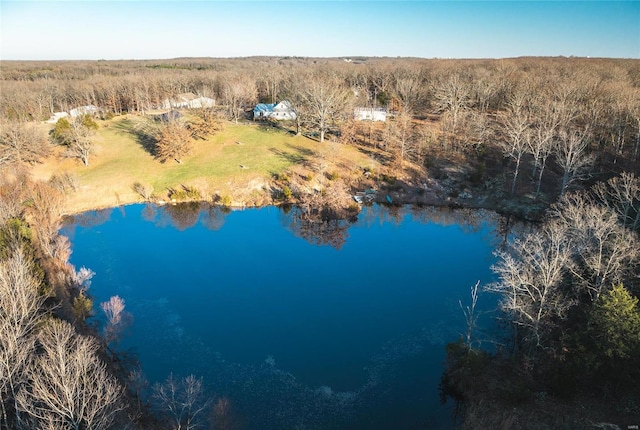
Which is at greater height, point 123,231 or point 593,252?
point 593,252

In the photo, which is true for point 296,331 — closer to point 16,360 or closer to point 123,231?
point 16,360

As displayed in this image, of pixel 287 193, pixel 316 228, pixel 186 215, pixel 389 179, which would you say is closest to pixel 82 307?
pixel 186 215

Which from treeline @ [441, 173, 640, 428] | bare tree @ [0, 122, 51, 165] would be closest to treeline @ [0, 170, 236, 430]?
treeline @ [441, 173, 640, 428]

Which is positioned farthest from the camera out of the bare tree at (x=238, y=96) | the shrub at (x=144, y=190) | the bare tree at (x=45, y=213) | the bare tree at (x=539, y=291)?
the bare tree at (x=238, y=96)

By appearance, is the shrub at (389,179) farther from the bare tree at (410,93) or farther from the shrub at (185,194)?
the bare tree at (410,93)

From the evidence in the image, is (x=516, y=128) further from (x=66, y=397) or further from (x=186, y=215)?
(x=66, y=397)

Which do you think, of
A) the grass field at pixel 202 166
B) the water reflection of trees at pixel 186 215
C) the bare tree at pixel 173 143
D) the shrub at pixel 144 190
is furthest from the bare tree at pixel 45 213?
the bare tree at pixel 173 143

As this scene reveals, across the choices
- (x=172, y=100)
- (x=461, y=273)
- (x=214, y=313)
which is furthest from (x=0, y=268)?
(x=172, y=100)
